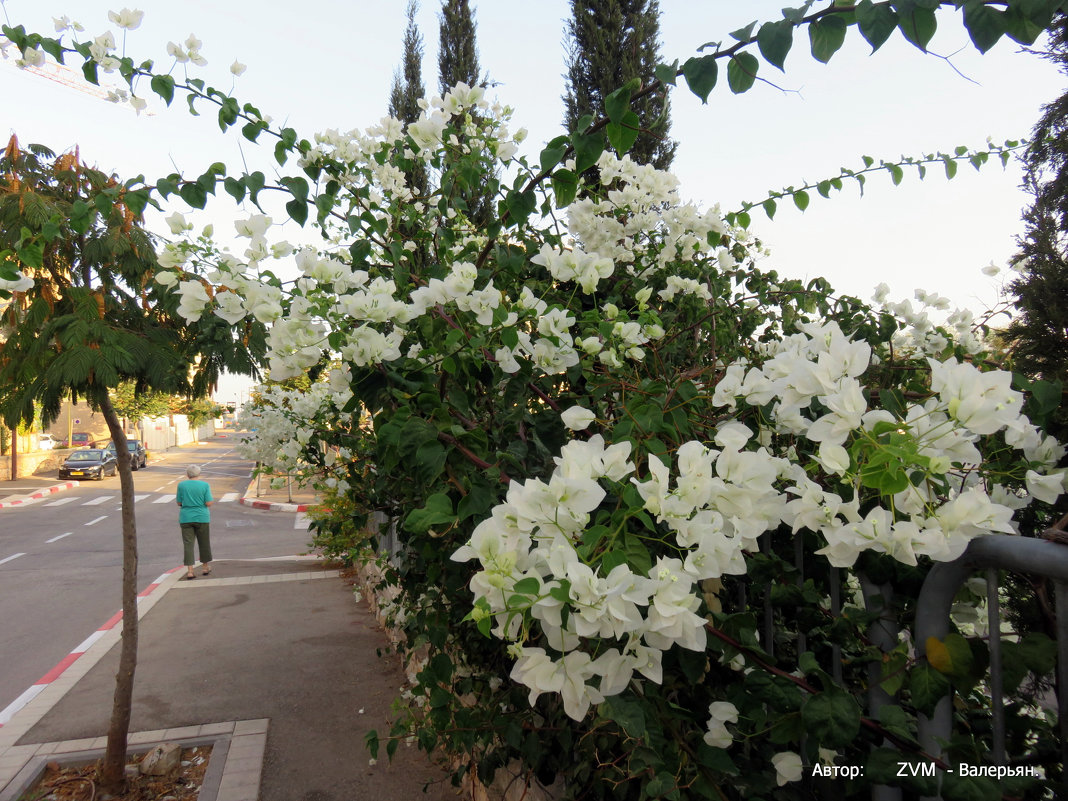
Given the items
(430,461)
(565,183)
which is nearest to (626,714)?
(430,461)

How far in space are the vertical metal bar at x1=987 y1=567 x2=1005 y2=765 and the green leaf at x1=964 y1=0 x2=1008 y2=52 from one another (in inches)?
28.7

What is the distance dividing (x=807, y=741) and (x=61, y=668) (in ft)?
21.2

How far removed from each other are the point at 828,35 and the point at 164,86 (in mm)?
1803

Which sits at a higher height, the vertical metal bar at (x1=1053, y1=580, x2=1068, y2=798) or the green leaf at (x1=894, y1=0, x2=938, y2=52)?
the green leaf at (x1=894, y1=0, x2=938, y2=52)

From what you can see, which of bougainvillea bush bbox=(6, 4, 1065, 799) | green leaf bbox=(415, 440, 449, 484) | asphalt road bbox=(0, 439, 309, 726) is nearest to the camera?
bougainvillea bush bbox=(6, 4, 1065, 799)

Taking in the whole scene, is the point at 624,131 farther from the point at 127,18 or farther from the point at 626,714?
the point at 127,18

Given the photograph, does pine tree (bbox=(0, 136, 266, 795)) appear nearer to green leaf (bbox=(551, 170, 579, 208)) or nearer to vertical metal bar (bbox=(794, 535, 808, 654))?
green leaf (bbox=(551, 170, 579, 208))

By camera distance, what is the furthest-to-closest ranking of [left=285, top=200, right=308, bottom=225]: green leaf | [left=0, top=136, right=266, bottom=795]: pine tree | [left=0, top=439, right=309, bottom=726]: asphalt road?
[left=0, top=439, right=309, bottom=726]: asphalt road
[left=0, top=136, right=266, bottom=795]: pine tree
[left=285, top=200, right=308, bottom=225]: green leaf

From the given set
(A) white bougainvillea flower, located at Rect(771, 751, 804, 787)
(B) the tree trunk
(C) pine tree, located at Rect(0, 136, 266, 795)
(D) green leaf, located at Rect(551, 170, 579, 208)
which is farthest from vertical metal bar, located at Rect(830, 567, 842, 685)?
(B) the tree trunk

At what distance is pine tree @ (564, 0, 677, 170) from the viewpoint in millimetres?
7543

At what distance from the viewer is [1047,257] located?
235 inches

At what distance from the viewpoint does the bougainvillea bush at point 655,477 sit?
925 millimetres

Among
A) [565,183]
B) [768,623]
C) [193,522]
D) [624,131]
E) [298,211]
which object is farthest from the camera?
[193,522]

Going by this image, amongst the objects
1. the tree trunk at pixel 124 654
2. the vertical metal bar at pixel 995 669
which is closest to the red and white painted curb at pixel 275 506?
the tree trunk at pixel 124 654
